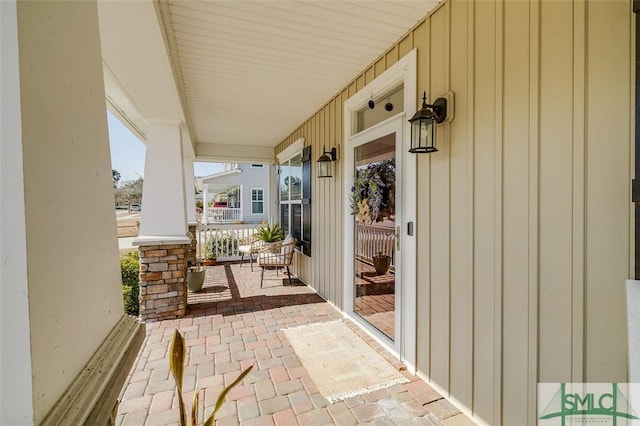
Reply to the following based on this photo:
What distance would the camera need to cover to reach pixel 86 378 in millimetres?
697

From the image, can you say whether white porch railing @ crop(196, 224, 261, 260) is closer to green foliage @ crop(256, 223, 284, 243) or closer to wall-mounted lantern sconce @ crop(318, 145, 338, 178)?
green foliage @ crop(256, 223, 284, 243)

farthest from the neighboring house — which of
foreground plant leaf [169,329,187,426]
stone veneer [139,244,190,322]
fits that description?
foreground plant leaf [169,329,187,426]

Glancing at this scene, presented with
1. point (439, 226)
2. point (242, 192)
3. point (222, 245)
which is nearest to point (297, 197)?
point (222, 245)

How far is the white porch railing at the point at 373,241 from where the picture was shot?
2811 millimetres

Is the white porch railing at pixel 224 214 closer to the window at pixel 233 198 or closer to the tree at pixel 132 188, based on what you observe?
the window at pixel 233 198

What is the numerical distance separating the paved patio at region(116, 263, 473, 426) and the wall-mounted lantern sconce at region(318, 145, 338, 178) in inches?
70.6

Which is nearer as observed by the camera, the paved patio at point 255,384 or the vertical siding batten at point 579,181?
the vertical siding batten at point 579,181

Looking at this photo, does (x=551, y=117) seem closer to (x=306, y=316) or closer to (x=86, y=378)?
(x=86, y=378)

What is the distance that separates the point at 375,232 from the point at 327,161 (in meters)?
1.30

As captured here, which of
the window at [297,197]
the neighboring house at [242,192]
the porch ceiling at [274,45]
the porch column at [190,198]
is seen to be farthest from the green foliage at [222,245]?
the neighboring house at [242,192]

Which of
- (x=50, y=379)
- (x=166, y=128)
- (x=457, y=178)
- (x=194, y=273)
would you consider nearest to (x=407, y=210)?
(x=457, y=178)

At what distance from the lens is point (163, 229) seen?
3.75m

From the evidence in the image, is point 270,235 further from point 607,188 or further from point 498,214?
point 607,188

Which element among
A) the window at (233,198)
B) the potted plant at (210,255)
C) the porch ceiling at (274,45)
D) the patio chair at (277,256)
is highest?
the porch ceiling at (274,45)
